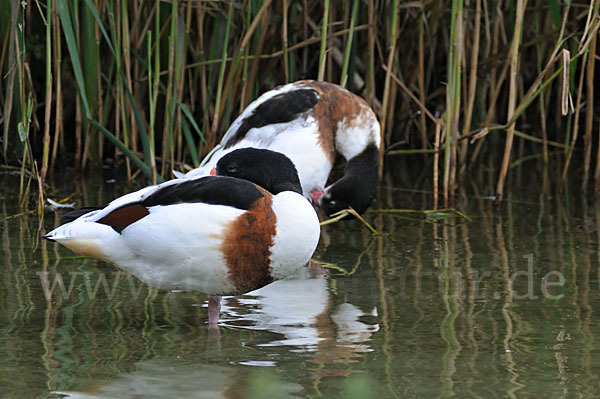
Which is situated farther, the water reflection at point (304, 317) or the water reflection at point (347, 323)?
the water reflection at point (304, 317)

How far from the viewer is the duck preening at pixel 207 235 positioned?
10.3 ft

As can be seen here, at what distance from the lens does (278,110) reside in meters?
5.05

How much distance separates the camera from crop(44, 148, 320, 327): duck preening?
3154 millimetres

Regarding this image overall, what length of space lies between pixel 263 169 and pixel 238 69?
2.27m

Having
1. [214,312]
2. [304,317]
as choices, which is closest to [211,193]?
[214,312]

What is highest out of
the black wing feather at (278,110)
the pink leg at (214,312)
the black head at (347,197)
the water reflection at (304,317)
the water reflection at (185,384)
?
the black wing feather at (278,110)

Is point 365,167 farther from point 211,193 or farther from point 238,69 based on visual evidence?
point 211,193

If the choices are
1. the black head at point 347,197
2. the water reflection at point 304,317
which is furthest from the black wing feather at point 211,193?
the black head at point 347,197

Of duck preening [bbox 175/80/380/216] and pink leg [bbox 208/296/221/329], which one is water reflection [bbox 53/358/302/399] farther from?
duck preening [bbox 175/80/380/216]

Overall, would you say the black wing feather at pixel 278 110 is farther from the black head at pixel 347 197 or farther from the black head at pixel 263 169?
the black head at pixel 263 169

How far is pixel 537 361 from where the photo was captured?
3.08 meters

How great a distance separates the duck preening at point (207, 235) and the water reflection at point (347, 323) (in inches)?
9.4

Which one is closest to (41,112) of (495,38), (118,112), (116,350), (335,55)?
(118,112)

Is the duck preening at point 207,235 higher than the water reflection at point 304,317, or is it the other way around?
the duck preening at point 207,235
